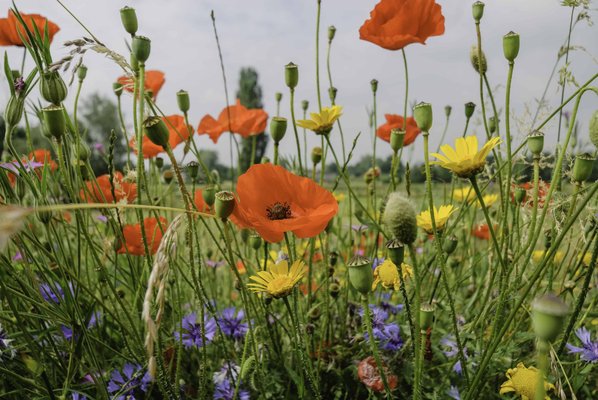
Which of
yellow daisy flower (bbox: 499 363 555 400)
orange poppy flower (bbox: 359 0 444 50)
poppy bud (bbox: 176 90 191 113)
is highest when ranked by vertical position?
orange poppy flower (bbox: 359 0 444 50)

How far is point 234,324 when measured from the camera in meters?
1.02

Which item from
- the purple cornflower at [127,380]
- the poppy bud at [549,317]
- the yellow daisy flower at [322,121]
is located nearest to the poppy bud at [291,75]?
the yellow daisy flower at [322,121]

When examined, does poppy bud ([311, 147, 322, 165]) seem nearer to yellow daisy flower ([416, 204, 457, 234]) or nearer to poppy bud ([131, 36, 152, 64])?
yellow daisy flower ([416, 204, 457, 234])

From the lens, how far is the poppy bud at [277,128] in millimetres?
815

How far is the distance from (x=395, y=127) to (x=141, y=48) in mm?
720

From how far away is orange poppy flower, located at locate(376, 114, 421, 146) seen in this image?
4.23ft

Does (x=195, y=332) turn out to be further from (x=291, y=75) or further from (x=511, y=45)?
(x=511, y=45)

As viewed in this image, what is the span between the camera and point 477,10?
0.78 metres

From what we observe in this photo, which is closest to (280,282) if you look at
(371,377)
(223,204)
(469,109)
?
(223,204)

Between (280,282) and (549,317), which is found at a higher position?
(549,317)

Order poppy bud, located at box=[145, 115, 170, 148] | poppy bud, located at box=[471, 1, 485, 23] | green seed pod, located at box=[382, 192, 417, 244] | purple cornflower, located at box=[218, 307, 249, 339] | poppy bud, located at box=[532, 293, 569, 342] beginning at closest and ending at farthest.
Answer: poppy bud, located at box=[532, 293, 569, 342], green seed pod, located at box=[382, 192, 417, 244], poppy bud, located at box=[145, 115, 170, 148], poppy bud, located at box=[471, 1, 485, 23], purple cornflower, located at box=[218, 307, 249, 339]

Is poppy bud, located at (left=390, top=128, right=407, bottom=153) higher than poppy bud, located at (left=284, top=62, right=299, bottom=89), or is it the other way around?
poppy bud, located at (left=284, top=62, right=299, bottom=89)

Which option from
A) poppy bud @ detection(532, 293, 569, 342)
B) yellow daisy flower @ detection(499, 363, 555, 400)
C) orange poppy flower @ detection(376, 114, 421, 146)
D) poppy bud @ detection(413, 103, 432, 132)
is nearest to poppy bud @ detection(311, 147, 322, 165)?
orange poppy flower @ detection(376, 114, 421, 146)

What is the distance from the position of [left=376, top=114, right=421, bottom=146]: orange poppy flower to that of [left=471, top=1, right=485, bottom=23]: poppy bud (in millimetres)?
464
